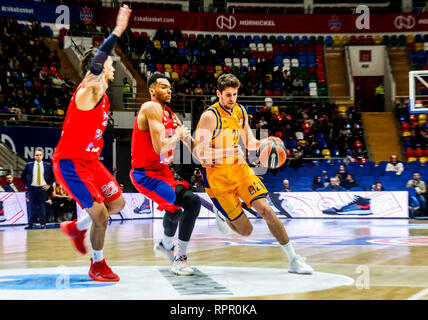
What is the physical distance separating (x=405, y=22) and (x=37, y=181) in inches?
897

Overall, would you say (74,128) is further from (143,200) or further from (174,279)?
(143,200)

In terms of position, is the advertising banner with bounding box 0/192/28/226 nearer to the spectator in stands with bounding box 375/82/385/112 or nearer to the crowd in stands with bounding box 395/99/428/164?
the crowd in stands with bounding box 395/99/428/164

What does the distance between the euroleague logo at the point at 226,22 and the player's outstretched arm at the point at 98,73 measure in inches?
990

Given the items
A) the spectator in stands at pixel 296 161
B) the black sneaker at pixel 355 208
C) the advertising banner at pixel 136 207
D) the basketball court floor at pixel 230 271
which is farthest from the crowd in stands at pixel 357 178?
the basketball court floor at pixel 230 271

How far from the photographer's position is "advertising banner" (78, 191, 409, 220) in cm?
1747

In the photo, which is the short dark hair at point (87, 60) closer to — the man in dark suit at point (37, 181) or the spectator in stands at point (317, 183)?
the man in dark suit at point (37, 181)

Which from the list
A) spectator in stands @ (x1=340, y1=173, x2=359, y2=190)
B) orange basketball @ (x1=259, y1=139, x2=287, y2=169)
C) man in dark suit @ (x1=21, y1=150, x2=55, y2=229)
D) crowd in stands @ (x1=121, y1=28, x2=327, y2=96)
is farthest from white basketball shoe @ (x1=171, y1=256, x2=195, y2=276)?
crowd in stands @ (x1=121, y1=28, x2=327, y2=96)

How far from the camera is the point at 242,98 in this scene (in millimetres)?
26031

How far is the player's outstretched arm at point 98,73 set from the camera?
528cm

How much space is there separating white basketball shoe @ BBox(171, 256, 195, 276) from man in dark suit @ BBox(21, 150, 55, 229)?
820cm

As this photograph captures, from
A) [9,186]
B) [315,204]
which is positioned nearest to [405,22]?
[315,204]

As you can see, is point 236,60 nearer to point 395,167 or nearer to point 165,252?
point 395,167
